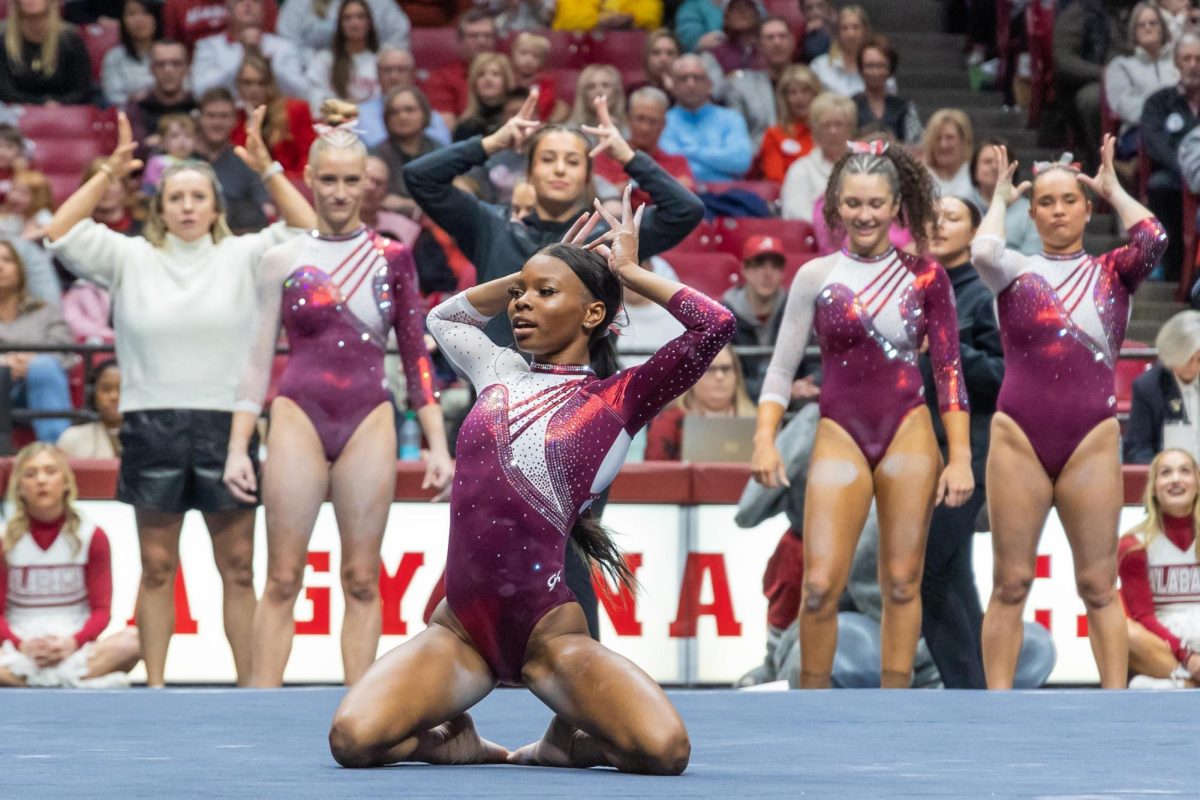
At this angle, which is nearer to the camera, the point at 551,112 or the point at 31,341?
the point at 31,341

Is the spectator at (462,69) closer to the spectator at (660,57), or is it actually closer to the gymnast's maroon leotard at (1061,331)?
the spectator at (660,57)

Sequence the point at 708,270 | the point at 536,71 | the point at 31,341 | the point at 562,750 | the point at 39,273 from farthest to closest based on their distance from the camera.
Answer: the point at 536,71 → the point at 708,270 → the point at 39,273 → the point at 31,341 → the point at 562,750

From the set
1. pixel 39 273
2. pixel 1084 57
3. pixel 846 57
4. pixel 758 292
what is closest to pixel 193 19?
pixel 39 273

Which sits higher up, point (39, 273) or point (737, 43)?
point (737, 43)

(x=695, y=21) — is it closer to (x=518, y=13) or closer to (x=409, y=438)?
(x=518, y=13)

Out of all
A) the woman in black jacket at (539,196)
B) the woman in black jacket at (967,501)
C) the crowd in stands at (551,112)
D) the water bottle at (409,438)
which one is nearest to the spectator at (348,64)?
the crowd in stands at (551,112)

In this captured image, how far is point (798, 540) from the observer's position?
22.0 ft

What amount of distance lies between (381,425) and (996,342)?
2.19 m

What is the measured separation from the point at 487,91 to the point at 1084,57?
12.1 ft

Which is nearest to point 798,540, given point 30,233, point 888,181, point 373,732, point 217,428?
point 888,181

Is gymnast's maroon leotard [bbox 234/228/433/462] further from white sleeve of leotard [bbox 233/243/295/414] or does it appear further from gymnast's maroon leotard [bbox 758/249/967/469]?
gymnast's maroon leotard [bbox 758/249/967/469]

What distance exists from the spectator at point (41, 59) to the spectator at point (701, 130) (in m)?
3.17

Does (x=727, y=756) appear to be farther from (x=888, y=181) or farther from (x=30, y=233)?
(x=30, y=233)

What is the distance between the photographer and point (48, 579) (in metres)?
6.93
